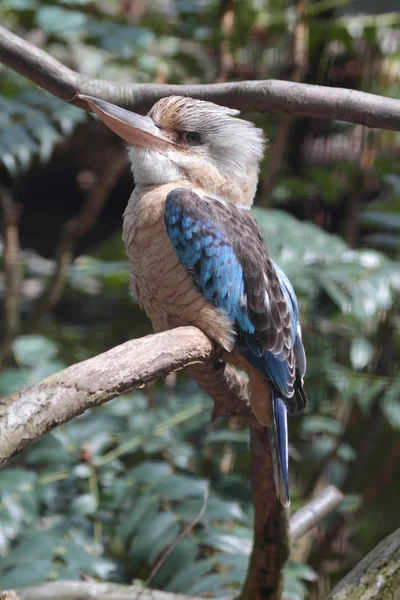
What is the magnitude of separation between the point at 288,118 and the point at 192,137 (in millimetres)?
1561

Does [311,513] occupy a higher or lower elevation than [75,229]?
lower

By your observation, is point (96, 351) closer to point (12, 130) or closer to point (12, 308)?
point (12, 308)

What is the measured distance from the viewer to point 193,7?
3.33 m

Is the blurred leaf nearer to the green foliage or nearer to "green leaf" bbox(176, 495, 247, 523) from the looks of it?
the green foliage

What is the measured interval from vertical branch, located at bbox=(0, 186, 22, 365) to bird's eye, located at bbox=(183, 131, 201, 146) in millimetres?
1728

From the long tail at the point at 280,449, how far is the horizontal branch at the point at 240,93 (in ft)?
2.06

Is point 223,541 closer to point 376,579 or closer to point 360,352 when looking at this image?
point 376,579

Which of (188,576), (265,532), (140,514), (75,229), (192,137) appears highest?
(192,137)

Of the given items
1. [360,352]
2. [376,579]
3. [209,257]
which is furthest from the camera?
[360,352]

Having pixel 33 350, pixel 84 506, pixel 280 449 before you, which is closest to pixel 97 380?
pixel 280 449

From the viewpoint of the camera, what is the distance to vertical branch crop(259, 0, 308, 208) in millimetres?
3266

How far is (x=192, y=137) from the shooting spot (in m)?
1.93

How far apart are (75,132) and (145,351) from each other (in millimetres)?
4152

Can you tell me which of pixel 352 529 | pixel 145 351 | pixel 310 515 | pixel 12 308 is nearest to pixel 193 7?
pixel 12 308
